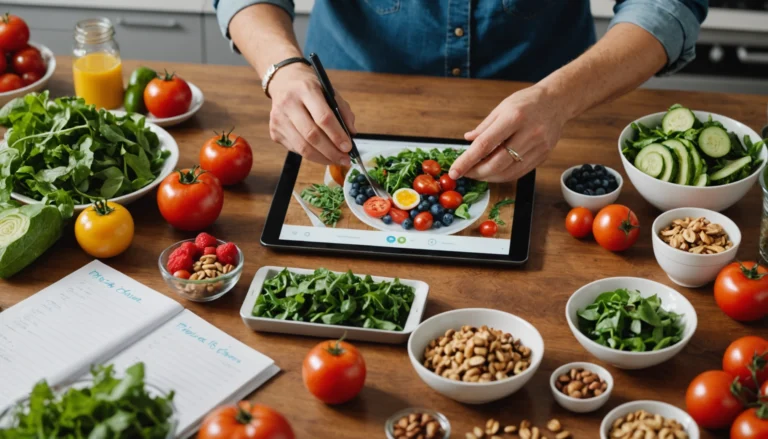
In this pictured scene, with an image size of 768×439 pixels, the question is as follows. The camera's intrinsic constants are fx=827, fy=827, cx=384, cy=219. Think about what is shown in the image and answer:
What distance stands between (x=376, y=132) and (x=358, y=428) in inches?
35.3

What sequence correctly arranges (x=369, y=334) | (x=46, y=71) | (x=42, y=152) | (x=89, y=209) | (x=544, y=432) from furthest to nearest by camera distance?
(x=46, y=71), (x=42, y=152), (x=89, y=209), (x=369, y=334), (x=544, y=432)

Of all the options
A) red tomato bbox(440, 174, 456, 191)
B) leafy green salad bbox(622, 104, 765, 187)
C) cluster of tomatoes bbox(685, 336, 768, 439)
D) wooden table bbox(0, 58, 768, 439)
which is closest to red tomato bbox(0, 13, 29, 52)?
wooden table bbox(0, 58, 768, 439)

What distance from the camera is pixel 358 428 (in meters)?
1.21

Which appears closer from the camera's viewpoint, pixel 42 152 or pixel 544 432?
pixel 544 432

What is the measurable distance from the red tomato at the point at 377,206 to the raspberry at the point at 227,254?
30 centimetres

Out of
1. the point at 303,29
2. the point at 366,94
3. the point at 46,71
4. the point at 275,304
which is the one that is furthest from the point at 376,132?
the point at 303,29

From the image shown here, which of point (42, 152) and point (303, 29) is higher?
point (42, 152)

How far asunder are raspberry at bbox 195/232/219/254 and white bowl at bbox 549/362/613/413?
65 cm

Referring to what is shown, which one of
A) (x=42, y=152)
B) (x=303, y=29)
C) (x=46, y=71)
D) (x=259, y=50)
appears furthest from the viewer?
(x=303, y=29)

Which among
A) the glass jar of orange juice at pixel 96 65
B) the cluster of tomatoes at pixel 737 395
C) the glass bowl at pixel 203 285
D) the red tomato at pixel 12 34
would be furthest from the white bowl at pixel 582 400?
the red tomato at pixel 12 34

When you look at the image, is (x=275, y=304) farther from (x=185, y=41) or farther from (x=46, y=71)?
(x=185, y=41)

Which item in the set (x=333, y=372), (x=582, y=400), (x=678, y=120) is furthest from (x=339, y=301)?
(x=678, y=120)

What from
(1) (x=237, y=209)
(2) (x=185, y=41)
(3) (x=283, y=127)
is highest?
(3) (x=283, y=127)

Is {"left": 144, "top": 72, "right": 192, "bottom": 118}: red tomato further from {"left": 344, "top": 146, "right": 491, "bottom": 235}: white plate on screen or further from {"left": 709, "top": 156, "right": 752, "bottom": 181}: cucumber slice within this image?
{"left": 709, "top": 156, "right": 752, "bottom": 181}: cucumber slice
